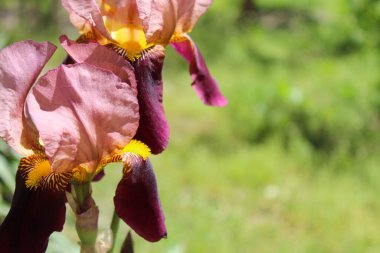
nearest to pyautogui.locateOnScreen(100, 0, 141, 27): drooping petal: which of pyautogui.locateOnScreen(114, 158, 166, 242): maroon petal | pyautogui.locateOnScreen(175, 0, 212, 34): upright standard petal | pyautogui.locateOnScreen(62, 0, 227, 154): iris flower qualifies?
pyautogui.locateOnScreen(62, 0, 227, 154): iris flower

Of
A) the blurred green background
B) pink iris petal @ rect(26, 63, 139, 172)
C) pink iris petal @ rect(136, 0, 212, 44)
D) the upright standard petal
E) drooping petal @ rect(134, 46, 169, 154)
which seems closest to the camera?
pink iris petal @ rect(26, 63, 139, 172)

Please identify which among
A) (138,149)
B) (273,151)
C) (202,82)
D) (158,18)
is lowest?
(273,151)

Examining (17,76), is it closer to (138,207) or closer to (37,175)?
(37,175)

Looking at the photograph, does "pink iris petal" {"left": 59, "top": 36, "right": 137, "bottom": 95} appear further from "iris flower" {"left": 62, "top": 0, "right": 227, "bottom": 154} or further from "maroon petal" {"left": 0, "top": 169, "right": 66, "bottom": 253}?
"maroon petal" {"left": 0, "top": 169, "right": 66, "bottom": 253}

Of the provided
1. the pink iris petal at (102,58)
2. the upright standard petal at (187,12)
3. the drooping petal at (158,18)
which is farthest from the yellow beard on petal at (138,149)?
the upright standard petal at (187,12)

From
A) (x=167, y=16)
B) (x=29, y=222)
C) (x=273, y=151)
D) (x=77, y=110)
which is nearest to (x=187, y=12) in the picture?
(x=167, y=16)

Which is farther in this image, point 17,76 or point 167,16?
point 167,16
